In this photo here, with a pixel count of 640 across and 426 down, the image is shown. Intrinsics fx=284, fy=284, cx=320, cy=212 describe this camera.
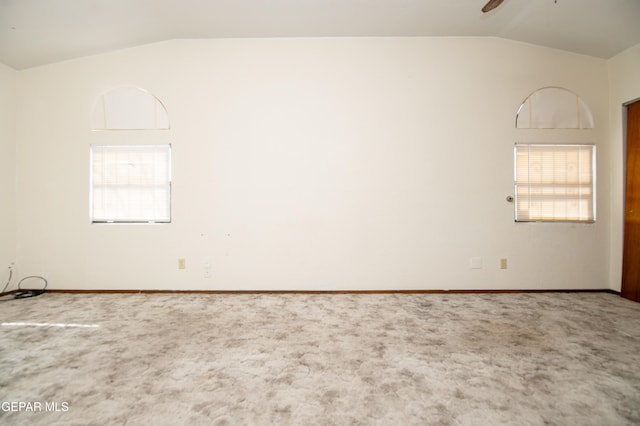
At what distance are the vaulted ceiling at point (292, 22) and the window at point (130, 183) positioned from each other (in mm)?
1326

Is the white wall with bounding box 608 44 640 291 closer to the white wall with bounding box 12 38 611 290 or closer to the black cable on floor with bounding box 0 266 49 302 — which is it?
the white wall with bounding box 12 38 611 290

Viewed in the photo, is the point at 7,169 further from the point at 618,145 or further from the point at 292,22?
the point at 618,145

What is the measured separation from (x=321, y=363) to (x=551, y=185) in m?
3.83

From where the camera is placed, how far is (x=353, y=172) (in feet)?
12.5

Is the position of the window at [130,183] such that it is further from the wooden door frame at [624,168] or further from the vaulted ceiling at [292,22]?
the wooden door frame at [624,168]

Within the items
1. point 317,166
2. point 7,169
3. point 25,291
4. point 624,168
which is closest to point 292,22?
point 317,166

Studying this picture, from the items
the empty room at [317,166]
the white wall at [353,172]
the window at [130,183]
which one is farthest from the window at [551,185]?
the window at [130,183]

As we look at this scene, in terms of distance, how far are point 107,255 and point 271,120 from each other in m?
2.84

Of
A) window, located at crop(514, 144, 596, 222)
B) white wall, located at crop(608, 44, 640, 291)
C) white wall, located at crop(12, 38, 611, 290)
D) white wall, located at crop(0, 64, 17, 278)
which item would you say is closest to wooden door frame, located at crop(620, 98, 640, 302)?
white wall, located at crop(608, 44, 640, 291)

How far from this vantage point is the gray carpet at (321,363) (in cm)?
154

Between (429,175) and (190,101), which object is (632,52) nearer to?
(429,175)

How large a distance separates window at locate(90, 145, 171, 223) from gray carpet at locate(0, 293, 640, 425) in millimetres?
1191

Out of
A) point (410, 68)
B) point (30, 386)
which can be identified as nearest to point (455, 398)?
point (30, 386)

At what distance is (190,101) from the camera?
3809mm
